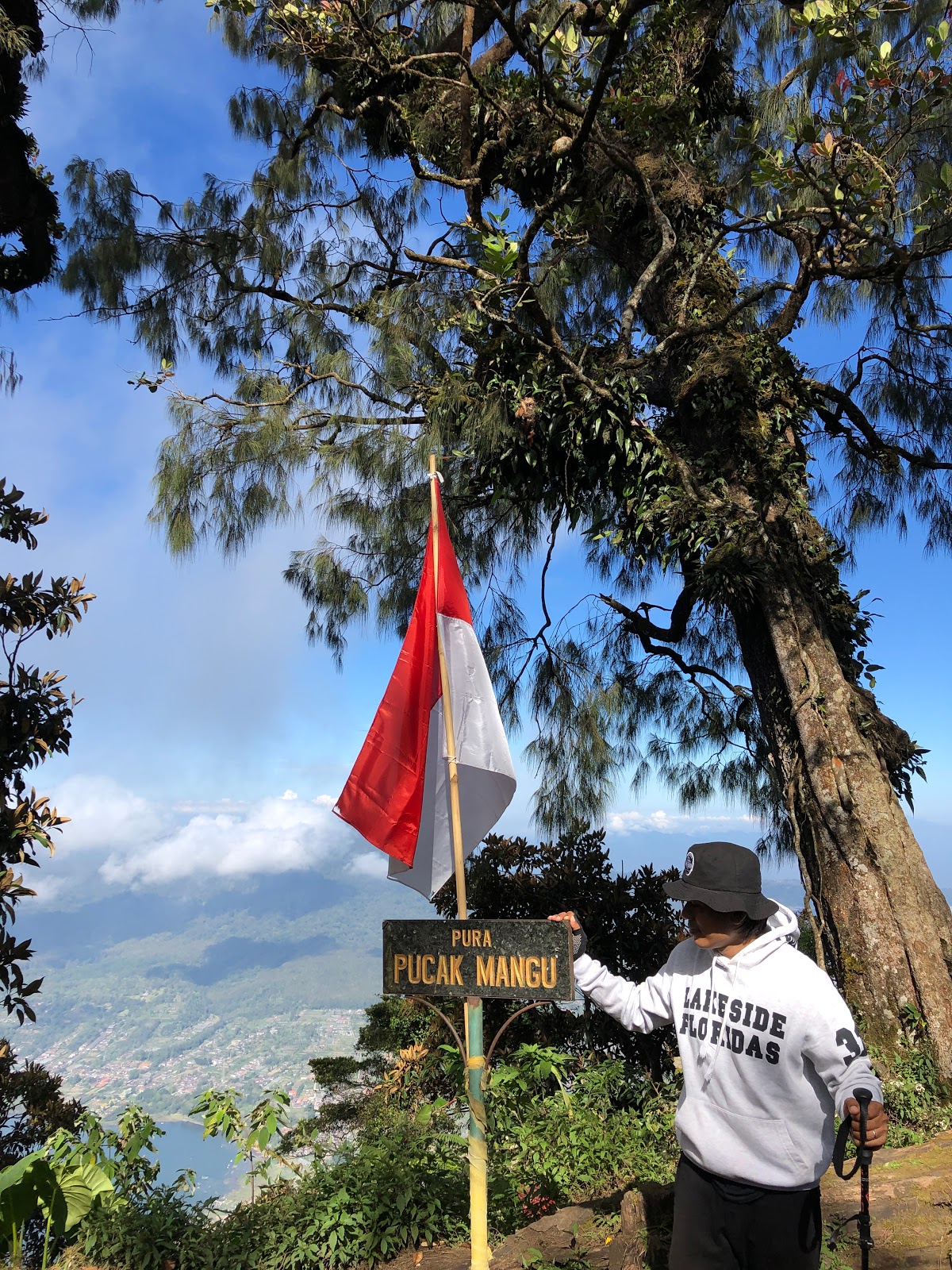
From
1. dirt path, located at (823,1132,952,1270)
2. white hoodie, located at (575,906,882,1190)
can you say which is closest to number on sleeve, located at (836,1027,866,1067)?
white hoodie, located at (575,906,882,1190)

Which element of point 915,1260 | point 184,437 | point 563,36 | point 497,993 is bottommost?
point 915,1260

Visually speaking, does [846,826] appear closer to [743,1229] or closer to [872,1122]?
[743,1229]

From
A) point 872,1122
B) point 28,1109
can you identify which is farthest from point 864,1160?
point 28,1109

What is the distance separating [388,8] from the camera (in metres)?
6.65

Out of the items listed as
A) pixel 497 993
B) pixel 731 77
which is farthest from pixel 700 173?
pixel 497 993

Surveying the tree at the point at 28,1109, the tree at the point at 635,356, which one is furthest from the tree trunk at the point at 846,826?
the tree at the point at 28,1109

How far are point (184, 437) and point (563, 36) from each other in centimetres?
337

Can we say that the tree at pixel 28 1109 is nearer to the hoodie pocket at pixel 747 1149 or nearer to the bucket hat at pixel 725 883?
the hoodie pocket at pixel 747 1149

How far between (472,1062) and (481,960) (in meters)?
0.36

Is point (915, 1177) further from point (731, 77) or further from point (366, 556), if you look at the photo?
point (731, 77)

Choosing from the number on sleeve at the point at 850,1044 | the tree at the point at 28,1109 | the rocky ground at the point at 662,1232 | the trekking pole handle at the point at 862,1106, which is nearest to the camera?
the trekking pole handle at the point at 862,1106

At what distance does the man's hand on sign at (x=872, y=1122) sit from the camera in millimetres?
1847

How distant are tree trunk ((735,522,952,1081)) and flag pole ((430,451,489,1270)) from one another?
299cm

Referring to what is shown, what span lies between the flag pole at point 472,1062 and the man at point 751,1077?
2.45ft
